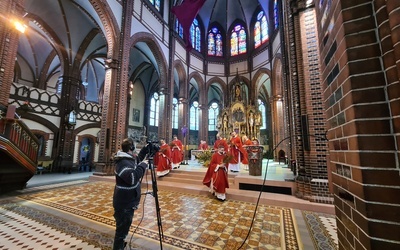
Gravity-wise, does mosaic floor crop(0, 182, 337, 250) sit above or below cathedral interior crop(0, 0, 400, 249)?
below

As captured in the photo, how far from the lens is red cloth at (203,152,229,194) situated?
4.90m

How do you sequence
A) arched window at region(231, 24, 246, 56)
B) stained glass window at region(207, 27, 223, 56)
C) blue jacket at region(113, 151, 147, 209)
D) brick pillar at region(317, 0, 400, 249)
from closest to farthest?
brick pillar at region(317, 0, 400, 249)
blue jacket at region(113, 151, 147, 209)
arched window at region(231, 24, 246, 56)
stained glass window at region(207, 27, 223, 56)

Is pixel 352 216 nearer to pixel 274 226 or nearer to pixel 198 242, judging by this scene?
pixel 198 242

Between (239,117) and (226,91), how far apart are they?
401cm

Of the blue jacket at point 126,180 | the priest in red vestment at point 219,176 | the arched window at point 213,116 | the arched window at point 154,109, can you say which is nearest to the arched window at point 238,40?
the arched window at point 213,116

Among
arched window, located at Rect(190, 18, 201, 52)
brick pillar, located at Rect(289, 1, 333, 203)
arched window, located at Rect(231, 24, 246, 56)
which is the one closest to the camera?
brick pillar, located at Rect(289, 1, 333, 203)

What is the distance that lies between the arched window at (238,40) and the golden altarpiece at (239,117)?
3751mm

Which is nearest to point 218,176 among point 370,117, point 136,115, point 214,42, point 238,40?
point 370,117

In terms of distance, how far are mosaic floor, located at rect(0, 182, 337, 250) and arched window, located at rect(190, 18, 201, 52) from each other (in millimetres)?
16679

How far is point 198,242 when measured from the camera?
2.70 meters

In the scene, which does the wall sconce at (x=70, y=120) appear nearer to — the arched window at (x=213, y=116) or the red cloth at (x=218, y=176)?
the red cloth at (x=218, y=176)

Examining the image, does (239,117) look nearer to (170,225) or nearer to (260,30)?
(260,30)

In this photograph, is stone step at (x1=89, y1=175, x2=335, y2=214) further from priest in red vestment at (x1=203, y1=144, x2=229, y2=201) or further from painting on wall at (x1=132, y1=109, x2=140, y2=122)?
painting on wall at (x1=132, y1=109, x2=140, y2=122)

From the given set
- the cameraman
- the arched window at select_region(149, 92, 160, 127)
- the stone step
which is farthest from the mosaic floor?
the arched window at select_region(149, 92, 160, 127)
